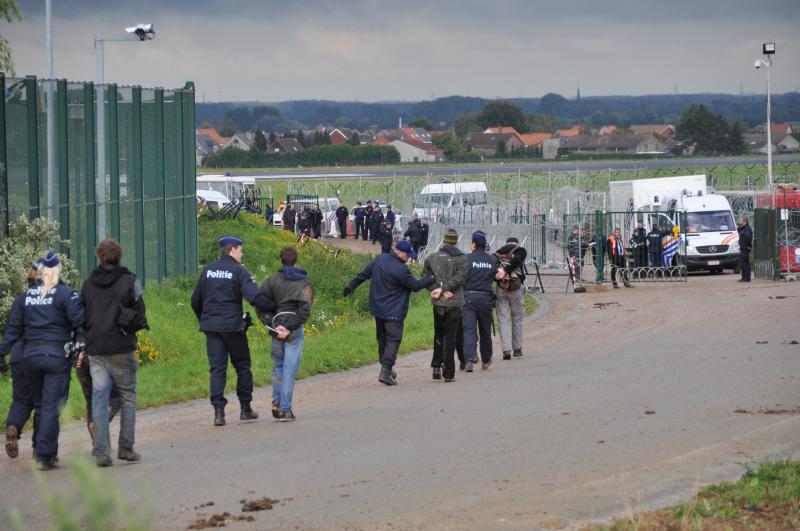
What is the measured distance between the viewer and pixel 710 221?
121 ft

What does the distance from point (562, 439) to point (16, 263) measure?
29.8 ft

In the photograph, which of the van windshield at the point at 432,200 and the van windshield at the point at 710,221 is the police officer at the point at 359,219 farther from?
the van windshield at the point at 710,221

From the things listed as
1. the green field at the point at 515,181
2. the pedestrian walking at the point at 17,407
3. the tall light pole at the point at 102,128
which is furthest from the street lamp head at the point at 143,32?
Answer: the green field at the point at 515,181

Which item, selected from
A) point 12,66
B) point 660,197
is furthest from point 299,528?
point 660,197

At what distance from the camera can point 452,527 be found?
8.03 meters

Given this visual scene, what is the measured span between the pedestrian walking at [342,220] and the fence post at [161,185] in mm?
29134

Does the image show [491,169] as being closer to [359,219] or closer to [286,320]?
[359,219]

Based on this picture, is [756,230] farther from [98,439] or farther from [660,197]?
[98,439]

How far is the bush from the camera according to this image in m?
17.3

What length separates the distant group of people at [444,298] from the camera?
15078 millimetres

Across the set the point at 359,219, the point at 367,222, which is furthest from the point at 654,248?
the point at 359,219

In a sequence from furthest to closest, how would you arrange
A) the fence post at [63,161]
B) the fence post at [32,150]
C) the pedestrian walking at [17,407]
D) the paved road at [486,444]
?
1. the fence post at [63,161]
2. the fence post at [32,150]
3. the pedestrian walking at [17,407]
4. the paved road at [486,444]

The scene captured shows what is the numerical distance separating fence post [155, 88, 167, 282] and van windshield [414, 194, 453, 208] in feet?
81.4

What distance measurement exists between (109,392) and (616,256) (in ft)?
71.8
